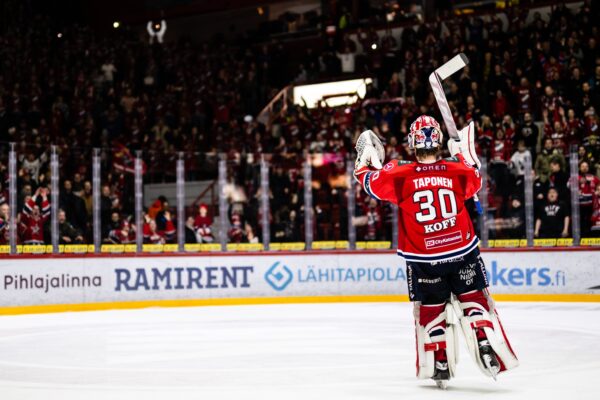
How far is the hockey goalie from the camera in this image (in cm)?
588

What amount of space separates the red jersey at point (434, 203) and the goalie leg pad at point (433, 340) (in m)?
0.33

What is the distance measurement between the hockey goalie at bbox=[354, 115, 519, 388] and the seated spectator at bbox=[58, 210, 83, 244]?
26.1 feet

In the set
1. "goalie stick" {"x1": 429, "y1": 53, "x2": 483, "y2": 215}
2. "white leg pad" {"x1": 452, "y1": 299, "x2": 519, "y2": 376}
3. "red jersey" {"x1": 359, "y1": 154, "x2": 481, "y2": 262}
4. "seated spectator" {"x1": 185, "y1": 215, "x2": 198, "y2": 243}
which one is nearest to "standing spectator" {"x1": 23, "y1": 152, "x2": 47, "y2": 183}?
"seated spectator" {"x1": 185, "y1": 215, "x2": 198, "y2": 243}

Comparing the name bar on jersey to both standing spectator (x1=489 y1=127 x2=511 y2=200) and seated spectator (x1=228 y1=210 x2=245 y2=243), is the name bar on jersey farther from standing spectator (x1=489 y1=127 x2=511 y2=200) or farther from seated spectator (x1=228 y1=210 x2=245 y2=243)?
seated spectator (x1=228 y1=210 x2=245 y2=243)

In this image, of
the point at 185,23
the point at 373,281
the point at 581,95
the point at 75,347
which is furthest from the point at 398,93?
the point at 75,347

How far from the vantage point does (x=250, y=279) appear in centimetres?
1465

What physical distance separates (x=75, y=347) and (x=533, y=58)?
37.7 ft

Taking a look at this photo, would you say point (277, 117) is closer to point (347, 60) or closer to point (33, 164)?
point (347, 60)

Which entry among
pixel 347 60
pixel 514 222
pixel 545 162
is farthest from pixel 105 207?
pixel 347 60

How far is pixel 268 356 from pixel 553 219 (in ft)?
23.1

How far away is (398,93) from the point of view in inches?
754

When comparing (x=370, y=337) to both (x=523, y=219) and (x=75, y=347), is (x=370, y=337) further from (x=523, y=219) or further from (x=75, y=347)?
(x=523, y=219)

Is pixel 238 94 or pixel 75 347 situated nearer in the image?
pixel 75 347

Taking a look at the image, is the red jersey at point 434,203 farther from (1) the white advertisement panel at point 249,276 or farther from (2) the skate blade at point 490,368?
(1) the white advertisement panel at point 249,276
